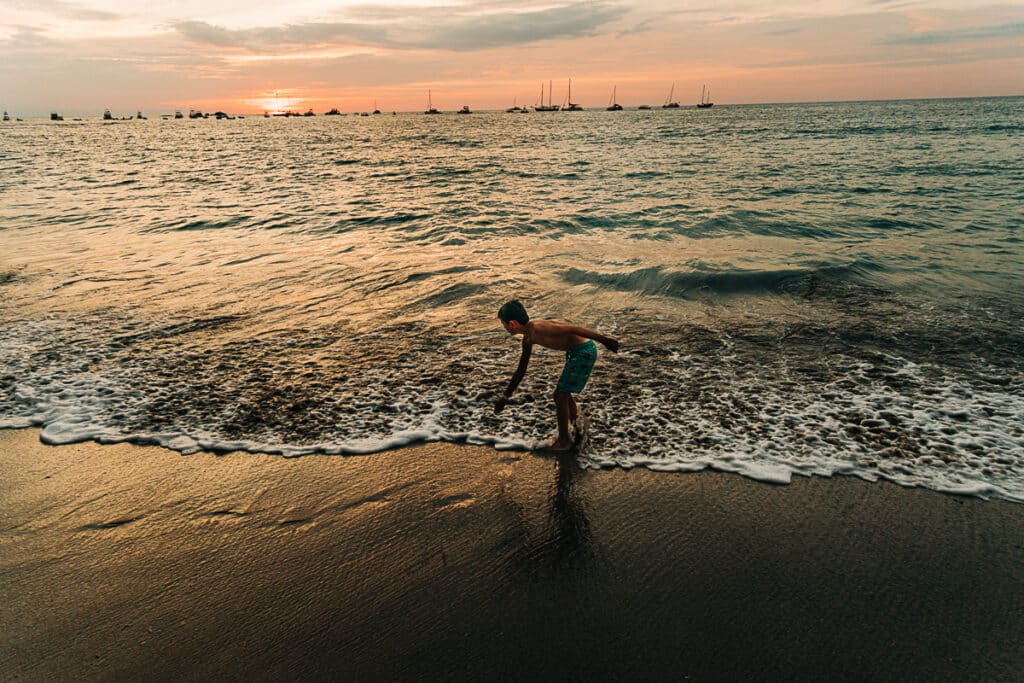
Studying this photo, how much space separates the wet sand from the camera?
122 inches

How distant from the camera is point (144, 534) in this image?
4152 millimetres

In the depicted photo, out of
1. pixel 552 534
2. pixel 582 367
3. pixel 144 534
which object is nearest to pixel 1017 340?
pixel 582 367

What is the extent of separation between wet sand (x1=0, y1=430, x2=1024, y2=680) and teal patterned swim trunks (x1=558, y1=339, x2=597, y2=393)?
729 mm

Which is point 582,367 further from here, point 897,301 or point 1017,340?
point 897,301

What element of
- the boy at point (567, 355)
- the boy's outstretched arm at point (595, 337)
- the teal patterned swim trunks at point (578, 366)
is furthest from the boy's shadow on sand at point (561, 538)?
the boy's outstretched arm at point (595, 337)

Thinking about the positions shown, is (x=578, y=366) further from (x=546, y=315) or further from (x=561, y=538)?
(x=546, y=315)

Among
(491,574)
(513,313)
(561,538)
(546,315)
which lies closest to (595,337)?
(513,313)

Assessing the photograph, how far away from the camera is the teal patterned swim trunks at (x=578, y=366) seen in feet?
16.9

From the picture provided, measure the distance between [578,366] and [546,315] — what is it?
4483mm

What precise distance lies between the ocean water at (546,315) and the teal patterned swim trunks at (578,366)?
2.30ft

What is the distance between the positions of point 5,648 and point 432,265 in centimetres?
1030

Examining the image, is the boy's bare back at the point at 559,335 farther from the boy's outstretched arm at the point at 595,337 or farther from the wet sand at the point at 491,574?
the wet sand at the point at 491,574

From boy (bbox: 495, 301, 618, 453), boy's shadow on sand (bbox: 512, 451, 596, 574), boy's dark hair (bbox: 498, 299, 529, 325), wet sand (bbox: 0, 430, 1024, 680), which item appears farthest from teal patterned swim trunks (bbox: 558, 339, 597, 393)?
boy's shadow on sand (bbox: 512, 451, 596, 574)

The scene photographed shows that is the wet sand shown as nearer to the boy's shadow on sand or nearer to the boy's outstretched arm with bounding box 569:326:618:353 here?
the boy's shadow on sand
